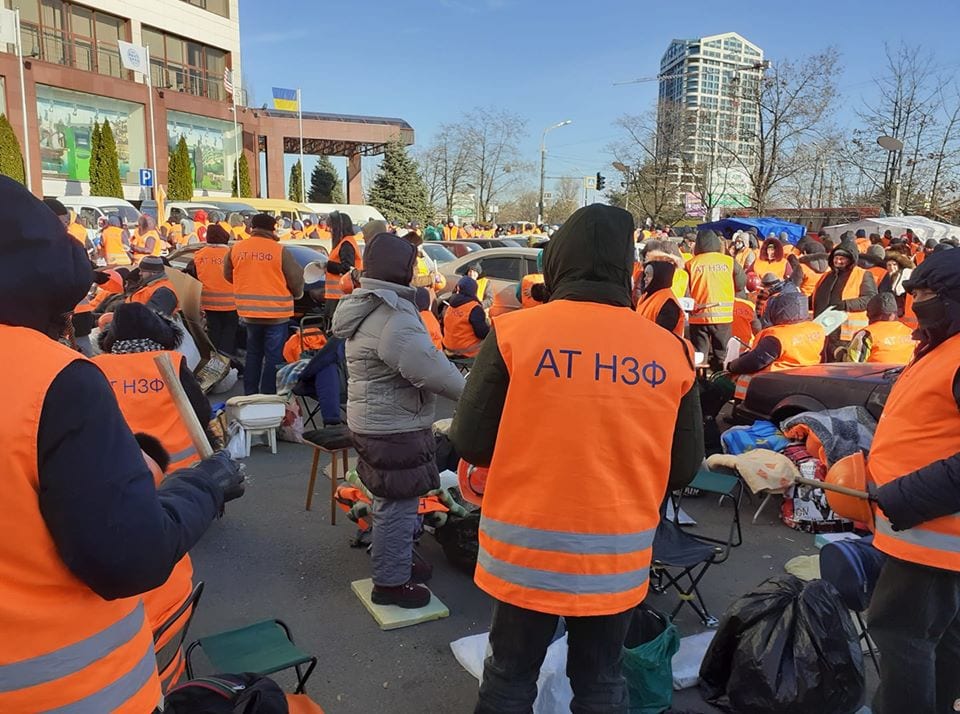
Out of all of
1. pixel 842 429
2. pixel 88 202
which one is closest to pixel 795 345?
pixel 842 429

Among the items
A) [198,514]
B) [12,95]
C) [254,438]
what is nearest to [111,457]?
[198,514]

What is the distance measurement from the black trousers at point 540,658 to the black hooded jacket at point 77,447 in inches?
44.3

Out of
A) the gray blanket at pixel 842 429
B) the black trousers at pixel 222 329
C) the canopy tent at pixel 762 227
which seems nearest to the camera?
the gray blanket at pixel 842 429

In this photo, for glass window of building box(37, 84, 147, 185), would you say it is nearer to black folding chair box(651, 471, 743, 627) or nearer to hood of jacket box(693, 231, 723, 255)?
A: hood of jacket box(693, 231, 723, 255)

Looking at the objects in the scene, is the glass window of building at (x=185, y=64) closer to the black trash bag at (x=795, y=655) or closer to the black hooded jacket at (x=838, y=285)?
the black hooded jacket at (x=838, y=285)

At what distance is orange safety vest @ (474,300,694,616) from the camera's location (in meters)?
2.04

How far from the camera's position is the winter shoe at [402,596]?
12.4 feet

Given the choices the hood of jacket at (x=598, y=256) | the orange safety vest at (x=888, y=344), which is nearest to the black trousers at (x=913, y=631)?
the hood of jacket at (x=598, y=256)

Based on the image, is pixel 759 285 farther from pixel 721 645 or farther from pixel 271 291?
pixel 721 645

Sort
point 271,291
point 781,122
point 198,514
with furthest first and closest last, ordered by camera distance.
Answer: point 781,122 < point 271,291 < point 198,514

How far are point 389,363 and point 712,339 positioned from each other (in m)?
5.42

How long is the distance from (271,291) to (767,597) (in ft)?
18.1

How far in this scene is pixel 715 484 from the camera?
4.60 meters

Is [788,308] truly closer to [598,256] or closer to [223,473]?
[598,256]
